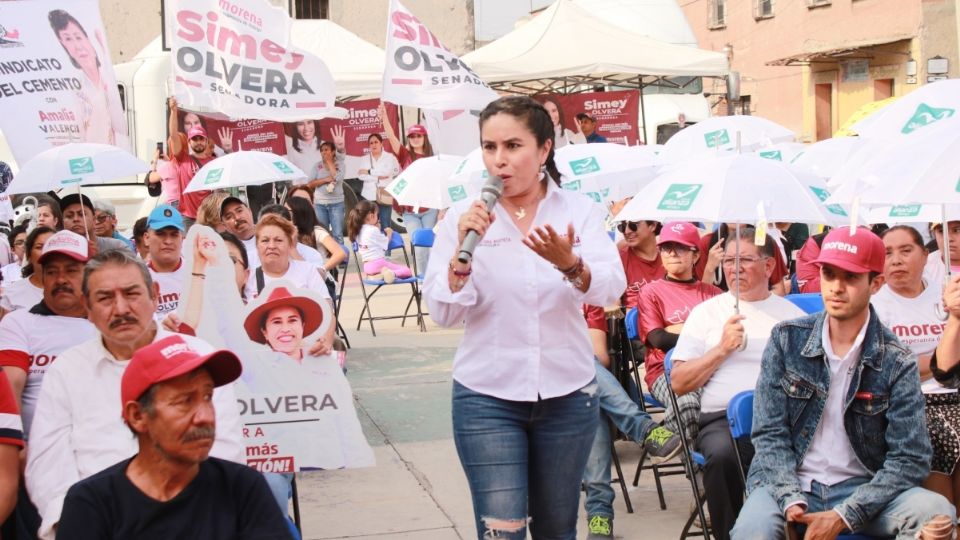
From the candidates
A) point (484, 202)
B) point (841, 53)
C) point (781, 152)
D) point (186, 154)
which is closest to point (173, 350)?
point (484, 202)

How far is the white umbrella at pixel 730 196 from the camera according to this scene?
5.79m

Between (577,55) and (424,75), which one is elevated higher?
(577,55)

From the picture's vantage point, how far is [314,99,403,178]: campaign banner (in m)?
18.2

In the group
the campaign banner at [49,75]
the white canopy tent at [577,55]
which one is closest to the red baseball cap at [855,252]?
the campaign banner at [49,75]

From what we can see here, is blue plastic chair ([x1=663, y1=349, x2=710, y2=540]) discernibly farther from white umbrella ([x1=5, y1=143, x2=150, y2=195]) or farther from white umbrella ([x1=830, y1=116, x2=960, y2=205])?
white umbrella ([x1=5, y1=143, x2=150, y2=195])

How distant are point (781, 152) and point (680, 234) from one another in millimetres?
3821

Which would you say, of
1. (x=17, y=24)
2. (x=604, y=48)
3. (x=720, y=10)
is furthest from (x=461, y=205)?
(x=720, y=10)

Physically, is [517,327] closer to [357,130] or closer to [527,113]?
[527,113]

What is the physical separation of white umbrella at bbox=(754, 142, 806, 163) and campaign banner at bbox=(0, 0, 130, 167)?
4809mm

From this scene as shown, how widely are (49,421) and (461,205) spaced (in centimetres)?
147

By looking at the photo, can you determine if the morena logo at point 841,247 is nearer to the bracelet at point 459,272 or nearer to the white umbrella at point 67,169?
the bracelet at point 459,272

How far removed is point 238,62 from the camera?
412 inches

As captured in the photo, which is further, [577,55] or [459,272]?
[577,55]

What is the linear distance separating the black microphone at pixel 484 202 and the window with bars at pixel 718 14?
144ft
